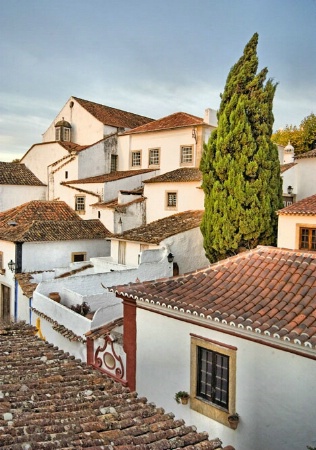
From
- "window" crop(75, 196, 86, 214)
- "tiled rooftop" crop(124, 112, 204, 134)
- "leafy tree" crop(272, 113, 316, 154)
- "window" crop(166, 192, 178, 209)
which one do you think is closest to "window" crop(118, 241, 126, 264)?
"window" crop(166, 192, 178, 209)

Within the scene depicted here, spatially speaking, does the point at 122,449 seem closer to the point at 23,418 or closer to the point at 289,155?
the point at 23,418

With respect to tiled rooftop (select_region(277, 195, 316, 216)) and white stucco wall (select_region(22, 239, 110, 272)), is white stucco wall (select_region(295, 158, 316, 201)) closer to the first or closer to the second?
tiled rooftop (select_region(277, 195, 316, 216))

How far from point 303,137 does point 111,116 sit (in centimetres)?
1795

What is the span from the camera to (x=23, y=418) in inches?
214

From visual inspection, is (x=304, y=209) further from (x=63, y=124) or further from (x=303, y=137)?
Answer: (x=303, y=137)

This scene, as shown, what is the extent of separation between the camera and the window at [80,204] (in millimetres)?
25134

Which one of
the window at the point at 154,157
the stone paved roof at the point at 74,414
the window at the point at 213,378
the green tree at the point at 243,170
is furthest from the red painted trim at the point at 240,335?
the window at the point at 154,157

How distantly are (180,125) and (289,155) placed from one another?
9.47m

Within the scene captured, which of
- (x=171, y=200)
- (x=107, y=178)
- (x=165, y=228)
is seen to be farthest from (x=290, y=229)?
(x=107, y=178)

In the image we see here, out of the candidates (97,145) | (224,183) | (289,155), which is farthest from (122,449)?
(289,155)

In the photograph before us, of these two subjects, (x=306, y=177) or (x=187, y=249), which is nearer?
(x=187, y=249)

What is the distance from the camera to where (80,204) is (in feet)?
83.2

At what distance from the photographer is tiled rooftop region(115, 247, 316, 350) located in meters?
7.29

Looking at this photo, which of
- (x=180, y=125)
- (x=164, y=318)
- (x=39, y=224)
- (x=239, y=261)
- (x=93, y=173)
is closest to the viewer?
(x=164, y=318)
